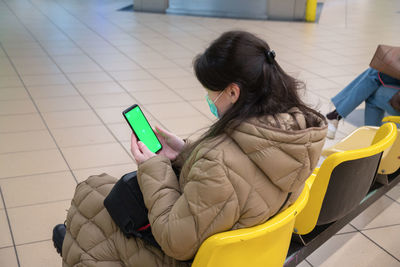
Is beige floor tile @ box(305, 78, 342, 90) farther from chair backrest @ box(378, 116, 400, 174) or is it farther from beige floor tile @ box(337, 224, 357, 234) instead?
beige floor tile @ box(337, 224, 357, 234)

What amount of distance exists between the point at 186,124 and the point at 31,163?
130 centimetres

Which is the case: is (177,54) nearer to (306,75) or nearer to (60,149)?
(306,75)

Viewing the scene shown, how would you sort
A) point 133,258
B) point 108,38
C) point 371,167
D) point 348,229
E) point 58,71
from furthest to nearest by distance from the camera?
1. point 108,38
2. point 58,71
3. point 348,229
4. point 371,167
5. point 133,258

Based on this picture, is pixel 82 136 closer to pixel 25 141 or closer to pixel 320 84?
pixel 25 141

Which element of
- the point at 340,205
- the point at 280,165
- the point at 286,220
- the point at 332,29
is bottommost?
the point at 332,29

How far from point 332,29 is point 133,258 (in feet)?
23.7

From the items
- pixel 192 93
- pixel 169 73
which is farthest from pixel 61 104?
pixel 169 73

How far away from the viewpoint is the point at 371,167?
202 centimetres

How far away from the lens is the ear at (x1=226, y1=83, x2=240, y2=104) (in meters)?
1.42

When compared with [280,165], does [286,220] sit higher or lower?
lower

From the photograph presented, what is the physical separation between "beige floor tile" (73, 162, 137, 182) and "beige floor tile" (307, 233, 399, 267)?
1.32 m

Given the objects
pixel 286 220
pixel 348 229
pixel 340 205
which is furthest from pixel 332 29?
pixel 286 220

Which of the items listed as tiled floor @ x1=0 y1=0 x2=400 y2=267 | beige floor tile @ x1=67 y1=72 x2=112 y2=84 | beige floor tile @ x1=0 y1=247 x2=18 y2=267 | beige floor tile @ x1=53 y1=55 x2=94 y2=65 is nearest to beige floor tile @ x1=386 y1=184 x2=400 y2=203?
tiled floor @ x1=0 y1=0 x2=400 y2=267

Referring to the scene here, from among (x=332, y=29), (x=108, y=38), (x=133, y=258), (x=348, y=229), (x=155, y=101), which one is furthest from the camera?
(x=332, y=29)
